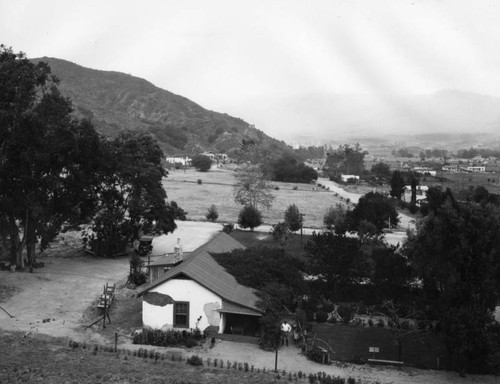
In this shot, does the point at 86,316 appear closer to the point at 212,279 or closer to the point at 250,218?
the point at 212,279

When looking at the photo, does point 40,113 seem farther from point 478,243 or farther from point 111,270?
point 478,243

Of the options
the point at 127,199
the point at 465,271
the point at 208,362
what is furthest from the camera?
the point at 127,199

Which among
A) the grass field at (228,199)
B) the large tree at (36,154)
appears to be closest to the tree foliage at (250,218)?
the grass field at (228,199)

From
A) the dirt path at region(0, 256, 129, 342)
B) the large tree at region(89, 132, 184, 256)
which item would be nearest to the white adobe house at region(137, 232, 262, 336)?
the dirt path at region(0, 256, 129, 342)

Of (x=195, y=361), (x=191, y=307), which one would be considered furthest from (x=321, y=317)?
(x=195, y=361)

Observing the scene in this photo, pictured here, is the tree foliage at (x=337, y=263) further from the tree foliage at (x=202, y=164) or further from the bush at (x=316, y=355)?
the tree foliage at (x=202, y=164)

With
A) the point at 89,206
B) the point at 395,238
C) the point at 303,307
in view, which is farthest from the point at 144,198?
the point at 395,238
